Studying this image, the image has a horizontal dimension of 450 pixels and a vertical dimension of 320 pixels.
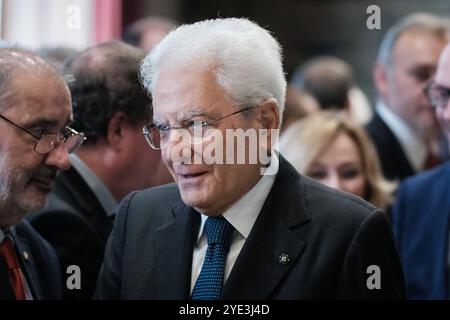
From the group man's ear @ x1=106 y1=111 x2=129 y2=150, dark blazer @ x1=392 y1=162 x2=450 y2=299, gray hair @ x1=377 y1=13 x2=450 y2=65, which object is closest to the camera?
man's ear @ x1=106 y1=111 x2=129 y2=150

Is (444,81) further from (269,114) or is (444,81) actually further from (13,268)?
(13,268)

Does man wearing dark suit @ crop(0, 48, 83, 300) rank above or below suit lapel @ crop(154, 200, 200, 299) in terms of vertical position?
above

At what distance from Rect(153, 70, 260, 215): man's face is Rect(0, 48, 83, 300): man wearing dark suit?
0.30m

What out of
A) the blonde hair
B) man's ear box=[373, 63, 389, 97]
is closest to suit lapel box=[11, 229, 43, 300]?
the blonde hair

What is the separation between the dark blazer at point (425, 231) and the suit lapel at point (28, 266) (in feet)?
3.75

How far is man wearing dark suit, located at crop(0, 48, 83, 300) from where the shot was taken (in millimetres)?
2002

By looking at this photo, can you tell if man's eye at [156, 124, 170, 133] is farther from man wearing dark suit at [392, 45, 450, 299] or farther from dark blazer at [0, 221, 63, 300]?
man wearing dark suit at [392, 45, 450, 299]

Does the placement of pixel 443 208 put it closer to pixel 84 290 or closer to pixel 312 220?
pixel 312 220

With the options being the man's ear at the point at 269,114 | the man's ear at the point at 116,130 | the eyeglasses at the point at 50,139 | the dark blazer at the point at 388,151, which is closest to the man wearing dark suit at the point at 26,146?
the eyeglasses at the point at 50,139

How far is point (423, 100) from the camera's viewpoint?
3.11m

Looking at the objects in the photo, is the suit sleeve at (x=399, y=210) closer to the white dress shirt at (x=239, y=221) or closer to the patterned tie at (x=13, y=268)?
the white dress shirt at (x=239, y=221)

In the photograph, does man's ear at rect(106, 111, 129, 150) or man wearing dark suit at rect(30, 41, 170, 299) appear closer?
man wearing dark suit at rect(30, 41, 170, 299)

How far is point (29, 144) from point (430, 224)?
1.33 meters
